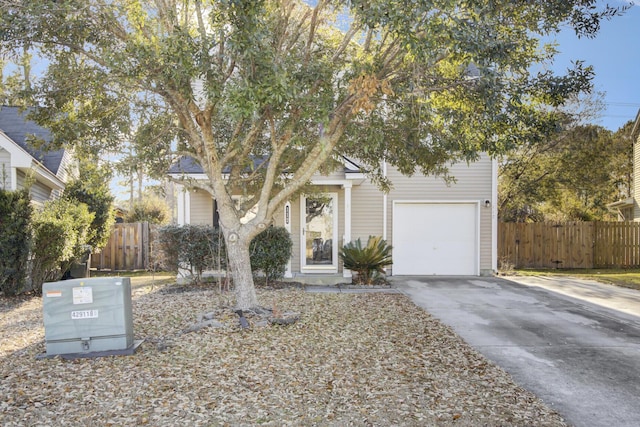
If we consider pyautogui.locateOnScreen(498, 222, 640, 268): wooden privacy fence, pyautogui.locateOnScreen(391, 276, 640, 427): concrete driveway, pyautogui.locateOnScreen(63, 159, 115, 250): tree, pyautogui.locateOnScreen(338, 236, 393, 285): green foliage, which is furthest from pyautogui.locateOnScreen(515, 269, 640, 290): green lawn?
pyautogui.locateOnScreen(63, 159, 115, 250): tree

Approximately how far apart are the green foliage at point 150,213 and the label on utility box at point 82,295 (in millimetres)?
15193

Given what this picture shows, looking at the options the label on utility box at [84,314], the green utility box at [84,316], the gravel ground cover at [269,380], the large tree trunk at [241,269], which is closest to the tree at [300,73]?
the large tree trunk at [241,269]

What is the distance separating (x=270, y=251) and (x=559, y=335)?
5983mm

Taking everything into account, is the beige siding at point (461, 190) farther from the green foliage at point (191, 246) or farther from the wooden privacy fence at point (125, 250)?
the wooden privacy fence at point (125, 250)

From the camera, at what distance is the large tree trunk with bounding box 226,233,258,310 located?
6.42 m

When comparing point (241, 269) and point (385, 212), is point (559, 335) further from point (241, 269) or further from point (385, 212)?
point (385, 212)

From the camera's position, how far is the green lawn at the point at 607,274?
11836 millimetres

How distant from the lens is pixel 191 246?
33.2 feet

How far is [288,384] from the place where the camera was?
4.22 meters

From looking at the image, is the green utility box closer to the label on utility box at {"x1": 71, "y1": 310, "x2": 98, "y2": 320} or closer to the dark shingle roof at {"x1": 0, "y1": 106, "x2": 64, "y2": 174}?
the label on utility box at {"x1": 71, "y1": 310, "x2": 98, "y2": 320}

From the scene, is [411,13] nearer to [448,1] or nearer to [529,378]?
[448,1]

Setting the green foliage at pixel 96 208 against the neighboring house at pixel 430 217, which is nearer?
the neighboring house at pixel 430 217

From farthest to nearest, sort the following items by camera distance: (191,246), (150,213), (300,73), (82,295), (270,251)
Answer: (150,213)
(270,251)
(191,246)
(300,73)
(82,295)

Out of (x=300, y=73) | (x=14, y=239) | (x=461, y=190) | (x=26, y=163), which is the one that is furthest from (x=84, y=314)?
(x=461, y=190)
